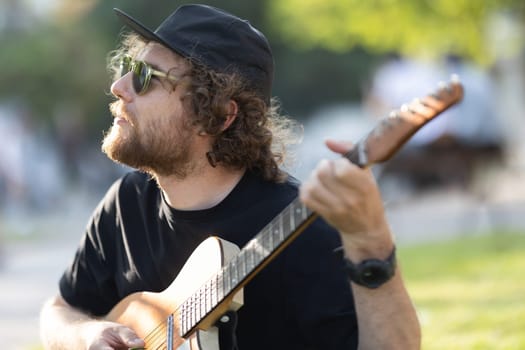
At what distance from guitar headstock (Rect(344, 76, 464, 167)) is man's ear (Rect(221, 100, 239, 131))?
1120 mm

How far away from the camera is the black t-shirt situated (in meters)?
3.00

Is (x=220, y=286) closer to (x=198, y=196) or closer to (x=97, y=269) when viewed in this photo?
(x=198, y=196)

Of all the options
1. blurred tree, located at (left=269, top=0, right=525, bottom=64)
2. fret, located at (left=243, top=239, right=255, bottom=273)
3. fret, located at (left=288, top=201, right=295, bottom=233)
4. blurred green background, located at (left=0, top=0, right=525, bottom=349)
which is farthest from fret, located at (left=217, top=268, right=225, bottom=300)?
blurred tree, located at (left=269, top=0, right=525, bottom=64)

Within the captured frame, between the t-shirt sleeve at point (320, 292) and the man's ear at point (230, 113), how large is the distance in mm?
597

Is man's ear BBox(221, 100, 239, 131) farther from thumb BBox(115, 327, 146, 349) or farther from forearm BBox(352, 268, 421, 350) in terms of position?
forearm BBox(352, 268, 421, 350)

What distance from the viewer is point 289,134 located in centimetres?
383

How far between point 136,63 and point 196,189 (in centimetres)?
48

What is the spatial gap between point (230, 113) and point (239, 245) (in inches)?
21.2

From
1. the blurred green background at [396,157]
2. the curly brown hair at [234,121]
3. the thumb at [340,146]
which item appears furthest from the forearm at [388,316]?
the blurred green background at [396,157]

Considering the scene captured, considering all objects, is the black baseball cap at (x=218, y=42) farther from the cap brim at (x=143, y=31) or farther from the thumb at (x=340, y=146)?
the thumb at (x=340, y=146)

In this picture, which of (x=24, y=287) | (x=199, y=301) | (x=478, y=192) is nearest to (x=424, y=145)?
(x=478, y=192)

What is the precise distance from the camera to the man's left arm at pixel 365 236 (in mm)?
2408

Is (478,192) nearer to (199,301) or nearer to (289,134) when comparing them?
(289,134)

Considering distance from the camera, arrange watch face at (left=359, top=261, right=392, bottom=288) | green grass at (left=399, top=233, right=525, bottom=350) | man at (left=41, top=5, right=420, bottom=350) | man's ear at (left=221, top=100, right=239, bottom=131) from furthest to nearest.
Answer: green grass at (left=399, top=233, right=525, bottom=350), man's ear at (left=221, top=100, right=239, bottom=131), man at (left=41, top=5, right=420, bottom=350), watch face at (left=359, top=261, right=392, bottom=288)
